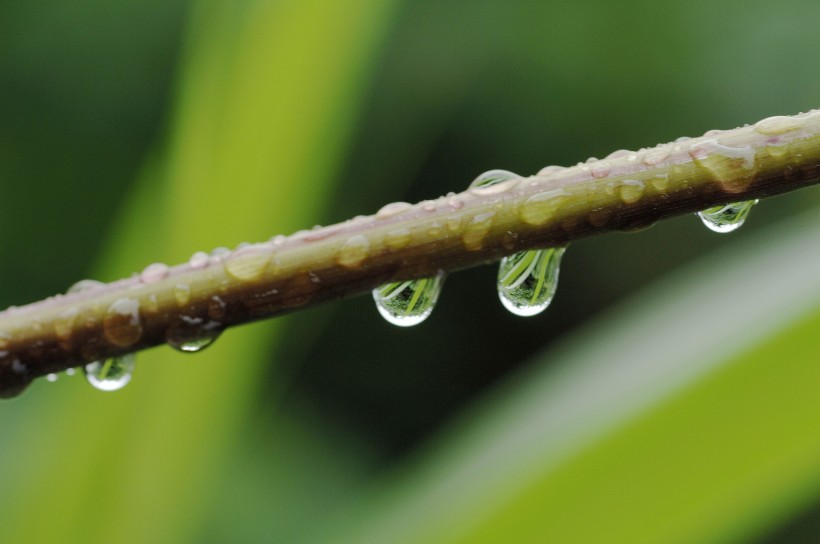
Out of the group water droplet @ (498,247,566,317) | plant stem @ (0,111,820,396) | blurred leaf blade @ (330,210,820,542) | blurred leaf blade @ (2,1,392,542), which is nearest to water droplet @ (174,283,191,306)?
plant stem @ (0,111,820,396)

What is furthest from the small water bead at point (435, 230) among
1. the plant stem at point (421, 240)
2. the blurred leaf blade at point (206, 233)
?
the blurred leaf blade at point (206, 233)

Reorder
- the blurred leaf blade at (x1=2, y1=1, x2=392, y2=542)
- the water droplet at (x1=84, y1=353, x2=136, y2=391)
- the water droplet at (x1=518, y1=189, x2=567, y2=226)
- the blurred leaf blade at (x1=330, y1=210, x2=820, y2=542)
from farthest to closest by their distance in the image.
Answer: the blurred leaf blade at (x1=2, y1=1, x2=392, y2=542), the blurred leaf blade at (x1=330, y1=210, x2=820, y2=542), the water droplet at (x1=84, y1=353, x2=136, y2=391), the water droplet at (x1=518, y1=189, x2=567, y2=226)

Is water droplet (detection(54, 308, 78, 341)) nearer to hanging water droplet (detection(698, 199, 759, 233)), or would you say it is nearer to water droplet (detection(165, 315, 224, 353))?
water droplet (detection(165, 315, 224, 353))

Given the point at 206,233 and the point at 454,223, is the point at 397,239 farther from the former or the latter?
the point at 206,233

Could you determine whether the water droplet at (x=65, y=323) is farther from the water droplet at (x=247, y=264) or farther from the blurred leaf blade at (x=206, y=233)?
the blurred leaf blade at (x=206, y=233)

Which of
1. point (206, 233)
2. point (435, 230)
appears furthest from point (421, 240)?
point (206, 233)

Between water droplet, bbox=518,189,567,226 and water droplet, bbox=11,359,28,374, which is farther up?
water droplet, bbox=11,359,28,374
